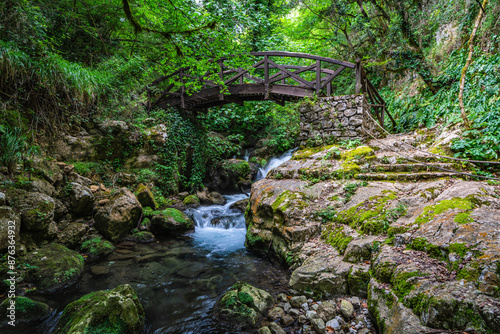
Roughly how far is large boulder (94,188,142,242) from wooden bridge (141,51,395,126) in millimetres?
3560

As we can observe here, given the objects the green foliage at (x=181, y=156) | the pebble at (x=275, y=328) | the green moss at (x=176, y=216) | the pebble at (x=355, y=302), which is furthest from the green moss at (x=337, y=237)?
the green foliage at (x=181, y=156)

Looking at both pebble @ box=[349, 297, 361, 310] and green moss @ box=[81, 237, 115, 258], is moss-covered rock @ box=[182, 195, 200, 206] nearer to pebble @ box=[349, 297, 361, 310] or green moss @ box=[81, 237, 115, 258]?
green moss @ box=[81, 237, 115, 258]

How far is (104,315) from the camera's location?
8.44ft

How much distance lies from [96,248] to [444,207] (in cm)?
638

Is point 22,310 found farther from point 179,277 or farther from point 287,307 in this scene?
point 287,307

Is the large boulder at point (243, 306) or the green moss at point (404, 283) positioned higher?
the green moss at point (404, 283)

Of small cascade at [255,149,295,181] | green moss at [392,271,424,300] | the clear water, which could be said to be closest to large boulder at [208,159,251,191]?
small cascade at [255,149,295,181]

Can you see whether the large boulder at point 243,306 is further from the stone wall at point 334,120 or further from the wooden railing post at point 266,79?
the wooden railing post at point 266,79

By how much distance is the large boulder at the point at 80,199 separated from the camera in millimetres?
5539

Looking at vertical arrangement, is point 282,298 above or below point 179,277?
above

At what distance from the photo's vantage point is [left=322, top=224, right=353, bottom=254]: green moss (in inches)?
129

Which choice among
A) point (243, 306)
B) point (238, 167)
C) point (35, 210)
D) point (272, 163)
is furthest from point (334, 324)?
point (272, 163)

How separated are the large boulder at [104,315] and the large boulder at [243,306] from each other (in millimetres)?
1084

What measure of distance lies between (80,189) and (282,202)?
16.8 feet
